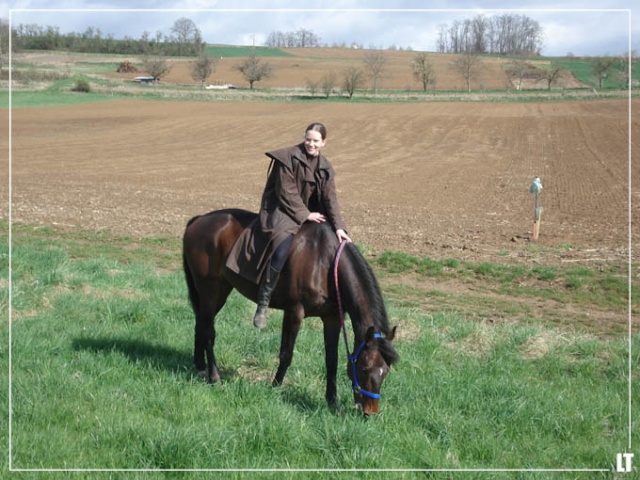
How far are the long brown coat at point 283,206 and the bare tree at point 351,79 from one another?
6003 centimetres

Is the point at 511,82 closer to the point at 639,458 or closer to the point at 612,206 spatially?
the point at 612,206

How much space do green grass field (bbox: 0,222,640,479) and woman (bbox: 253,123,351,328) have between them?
1.01 meters

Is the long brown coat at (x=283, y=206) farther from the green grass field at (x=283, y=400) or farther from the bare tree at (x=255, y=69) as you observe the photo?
the bare tree at (x=255, y=69)

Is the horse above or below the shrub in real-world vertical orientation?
below

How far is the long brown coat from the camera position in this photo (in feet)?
19.3

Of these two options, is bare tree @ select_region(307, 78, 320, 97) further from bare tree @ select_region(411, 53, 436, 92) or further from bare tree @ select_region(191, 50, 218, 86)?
bare tree @ select_region(411, 53, 436, 92)

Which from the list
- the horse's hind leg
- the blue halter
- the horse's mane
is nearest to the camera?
the blue halter

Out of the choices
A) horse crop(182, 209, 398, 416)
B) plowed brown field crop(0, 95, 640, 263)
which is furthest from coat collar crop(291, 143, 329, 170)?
plowed brown field crop(0, 95, 640, 263)

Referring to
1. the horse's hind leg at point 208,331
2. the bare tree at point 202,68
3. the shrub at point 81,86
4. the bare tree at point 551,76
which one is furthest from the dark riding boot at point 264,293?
the shrub at point 81,86

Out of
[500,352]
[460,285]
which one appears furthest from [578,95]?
[500,352]

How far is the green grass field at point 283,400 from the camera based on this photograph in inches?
178

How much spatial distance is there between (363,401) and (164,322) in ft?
11.1

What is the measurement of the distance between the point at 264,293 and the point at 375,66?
63.7m

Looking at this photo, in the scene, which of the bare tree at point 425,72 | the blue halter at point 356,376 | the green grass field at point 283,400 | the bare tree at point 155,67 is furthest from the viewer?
the bare tree at point 425,72
